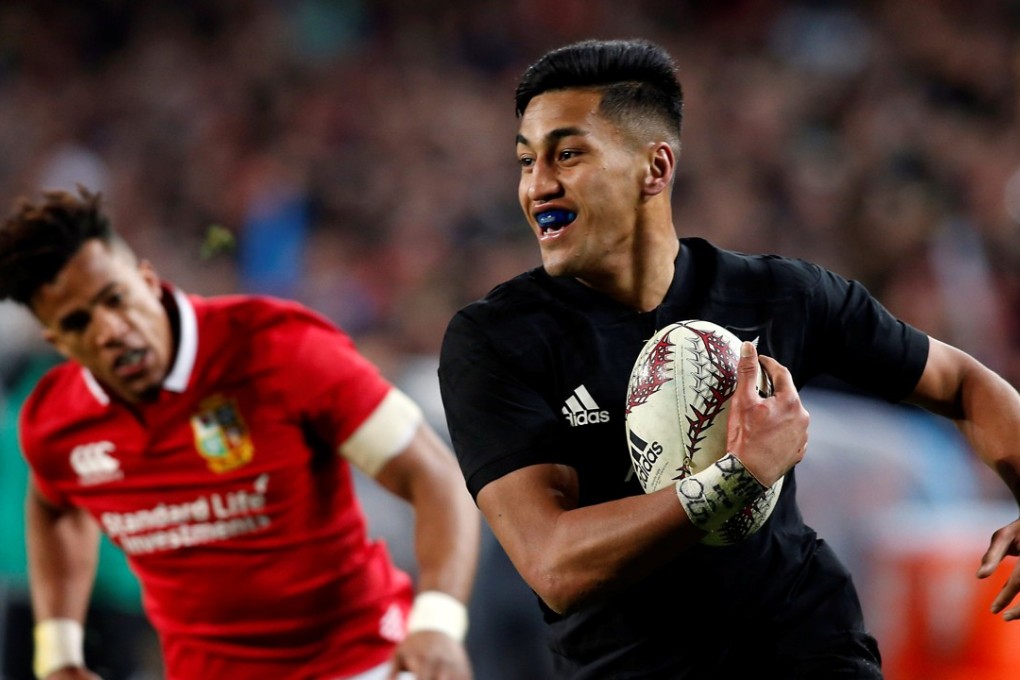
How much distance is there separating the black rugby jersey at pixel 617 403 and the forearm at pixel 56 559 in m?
1.79

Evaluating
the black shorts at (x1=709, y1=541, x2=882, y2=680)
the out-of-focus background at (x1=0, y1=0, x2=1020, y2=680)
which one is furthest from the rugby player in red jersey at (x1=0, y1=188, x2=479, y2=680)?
the out-of-focus background at (x1=0, y1=0, x2=1020, y2=680)

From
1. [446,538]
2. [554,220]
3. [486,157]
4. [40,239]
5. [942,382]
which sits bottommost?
[446,538]

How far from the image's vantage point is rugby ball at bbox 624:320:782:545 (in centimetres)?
237

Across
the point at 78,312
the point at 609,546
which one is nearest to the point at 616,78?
the point at 609,546

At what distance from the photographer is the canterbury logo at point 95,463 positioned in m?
3.74

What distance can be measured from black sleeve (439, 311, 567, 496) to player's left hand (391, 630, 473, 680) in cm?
82

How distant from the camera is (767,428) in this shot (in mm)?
2201

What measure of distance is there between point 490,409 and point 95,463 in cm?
166

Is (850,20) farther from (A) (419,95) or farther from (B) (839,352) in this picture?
(B) (839,352)

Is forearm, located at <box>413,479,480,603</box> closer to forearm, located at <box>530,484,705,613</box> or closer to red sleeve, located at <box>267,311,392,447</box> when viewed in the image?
red sleeve, located at <box>267,311,392,447</box>

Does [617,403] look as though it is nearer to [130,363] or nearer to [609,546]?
[609,546]

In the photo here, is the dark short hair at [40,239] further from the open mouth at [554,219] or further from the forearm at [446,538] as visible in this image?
the open mouth at [554,219]

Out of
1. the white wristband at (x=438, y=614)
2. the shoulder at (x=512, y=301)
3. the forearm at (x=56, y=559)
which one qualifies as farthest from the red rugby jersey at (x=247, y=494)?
the shoulder at (x=512, y=301)

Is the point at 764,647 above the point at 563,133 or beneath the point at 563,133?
beneath
